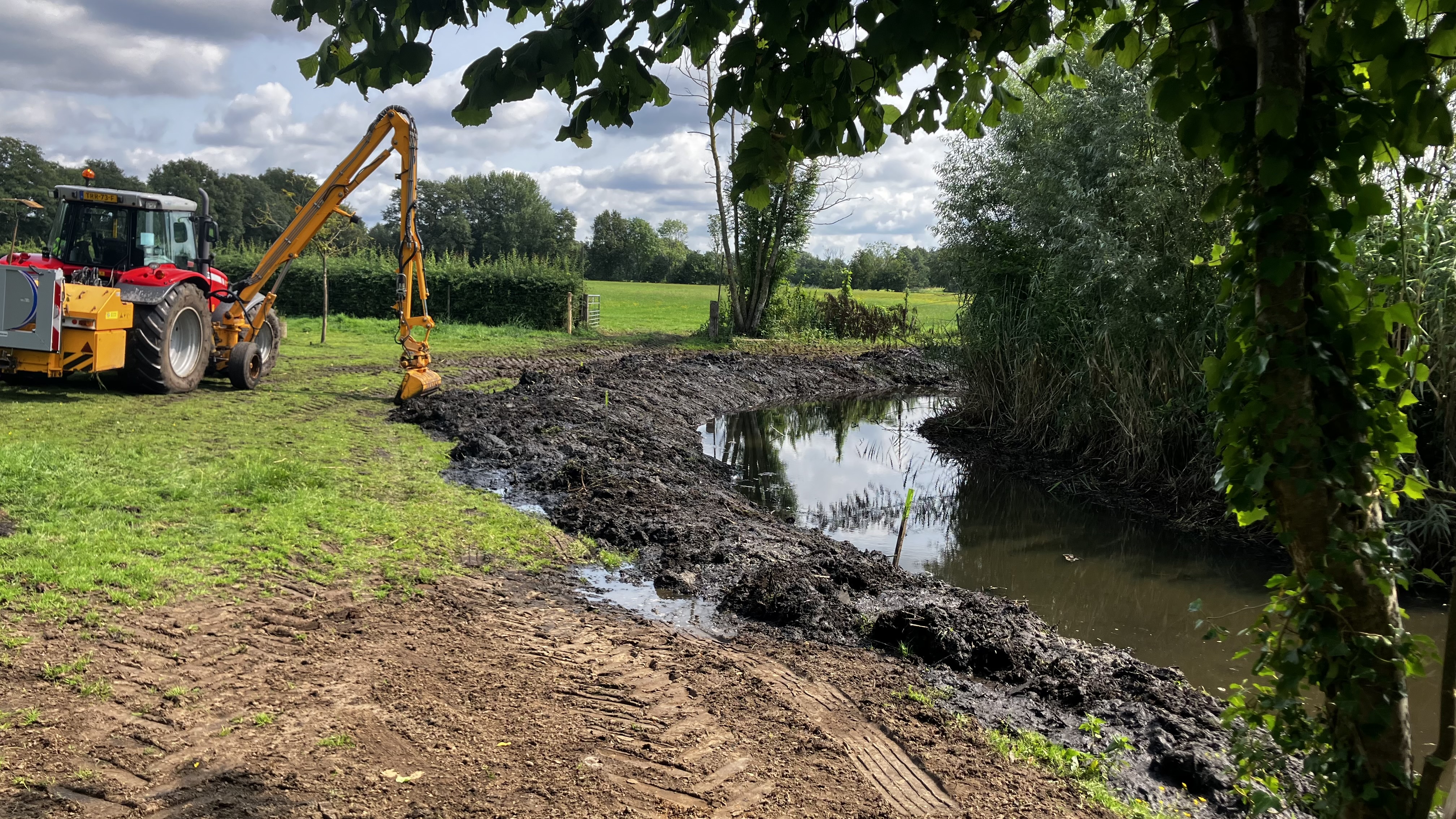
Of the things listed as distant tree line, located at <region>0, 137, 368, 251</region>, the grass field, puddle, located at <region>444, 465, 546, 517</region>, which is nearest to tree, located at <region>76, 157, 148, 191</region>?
distant tree line, located at <region>0, 137, 368, 251</region>

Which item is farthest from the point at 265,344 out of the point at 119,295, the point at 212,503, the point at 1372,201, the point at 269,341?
the point at 1372,201

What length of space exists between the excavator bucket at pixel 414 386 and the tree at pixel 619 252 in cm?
6290

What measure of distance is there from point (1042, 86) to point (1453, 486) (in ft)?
23.4

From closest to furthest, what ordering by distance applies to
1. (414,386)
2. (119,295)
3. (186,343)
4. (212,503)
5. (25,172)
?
(212,503), (119,295), (186,343), (414,386), (25,172)

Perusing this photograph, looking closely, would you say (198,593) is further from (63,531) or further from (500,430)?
(500,430)

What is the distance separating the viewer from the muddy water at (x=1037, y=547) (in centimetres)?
721

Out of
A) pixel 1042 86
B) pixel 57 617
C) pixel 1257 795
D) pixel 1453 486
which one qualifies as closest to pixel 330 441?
pixel 57 617

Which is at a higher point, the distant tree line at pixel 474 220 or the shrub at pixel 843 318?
the distant tree line at pixel 474 220

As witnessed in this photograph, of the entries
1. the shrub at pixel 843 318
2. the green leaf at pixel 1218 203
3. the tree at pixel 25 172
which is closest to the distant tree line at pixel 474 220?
the tree at pixel 25 172

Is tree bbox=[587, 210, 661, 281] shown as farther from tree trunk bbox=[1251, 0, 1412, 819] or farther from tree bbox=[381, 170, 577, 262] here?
tree trunk bbox=[1251, 0, 1412, 819]

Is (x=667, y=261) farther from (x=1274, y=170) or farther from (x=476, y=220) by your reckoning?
(x=1274, y=170)

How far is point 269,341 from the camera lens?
47.1 ft

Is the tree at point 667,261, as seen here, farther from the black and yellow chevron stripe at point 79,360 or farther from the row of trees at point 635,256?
the black and yellow chevron stripe at point 79,360

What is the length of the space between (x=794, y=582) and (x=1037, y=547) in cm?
449
